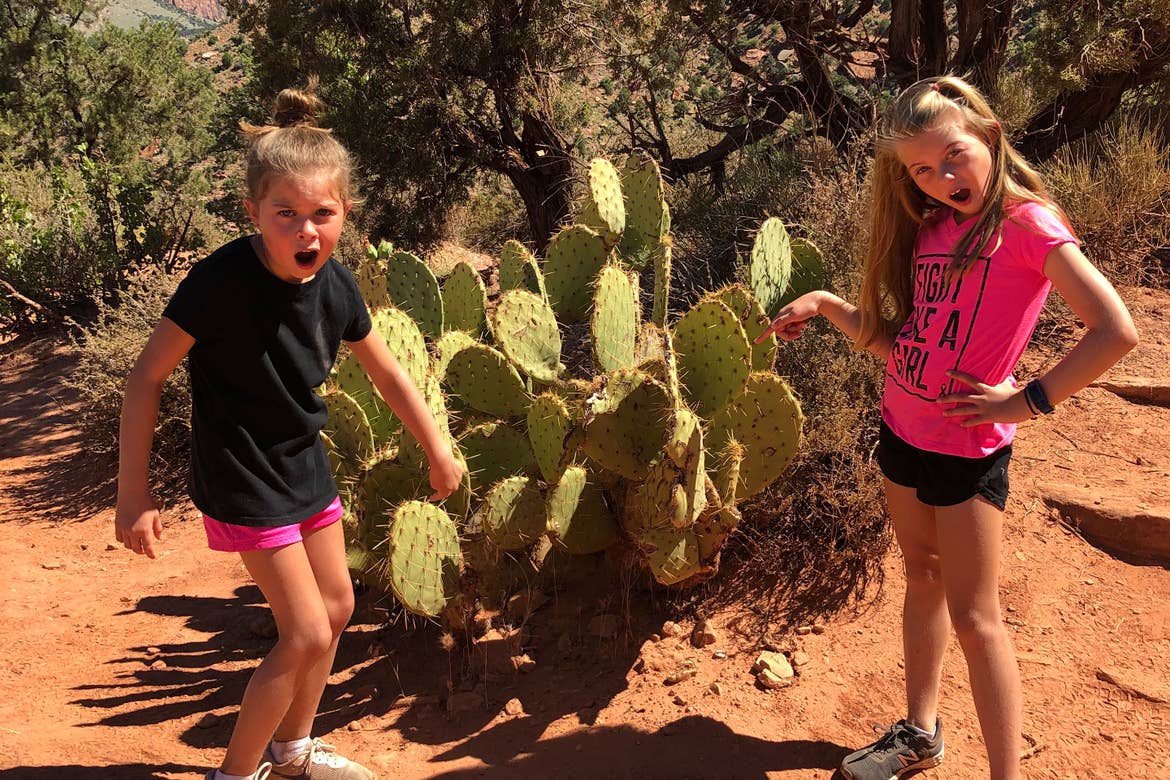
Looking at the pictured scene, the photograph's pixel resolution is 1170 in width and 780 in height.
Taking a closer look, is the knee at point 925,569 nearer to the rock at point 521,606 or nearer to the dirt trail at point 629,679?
the dirt trail at point 629,679

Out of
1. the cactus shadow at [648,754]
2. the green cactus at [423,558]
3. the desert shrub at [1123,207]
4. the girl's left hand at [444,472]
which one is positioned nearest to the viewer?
the girl's left hand at [444,472]

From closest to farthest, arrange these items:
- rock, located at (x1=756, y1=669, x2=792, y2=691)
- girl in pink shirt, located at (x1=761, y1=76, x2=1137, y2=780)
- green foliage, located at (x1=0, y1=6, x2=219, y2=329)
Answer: girl in pink shirt, located at (x1=761, y1=76, x2=1137, y2=780), rock, located at (x1=756, y1=669, x2=792, y2=691), green foliage, located at (x1=0, y1=6, x2=219, y2=329)

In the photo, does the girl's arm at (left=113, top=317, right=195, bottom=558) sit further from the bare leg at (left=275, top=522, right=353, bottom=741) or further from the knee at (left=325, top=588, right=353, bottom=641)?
the knee at (left=325, top=588, right=353, bottom=641)

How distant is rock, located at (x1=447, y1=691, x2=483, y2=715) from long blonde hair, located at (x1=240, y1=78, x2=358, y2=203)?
5.65 ft

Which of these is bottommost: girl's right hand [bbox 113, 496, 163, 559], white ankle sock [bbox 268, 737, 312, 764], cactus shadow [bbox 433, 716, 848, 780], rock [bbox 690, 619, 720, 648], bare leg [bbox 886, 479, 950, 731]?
cactus shadow [bbox 433, 716, 848, 780]

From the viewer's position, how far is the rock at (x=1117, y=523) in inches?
137

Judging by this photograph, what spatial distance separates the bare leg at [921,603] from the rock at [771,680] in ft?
1.80

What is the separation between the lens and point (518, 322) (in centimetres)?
339

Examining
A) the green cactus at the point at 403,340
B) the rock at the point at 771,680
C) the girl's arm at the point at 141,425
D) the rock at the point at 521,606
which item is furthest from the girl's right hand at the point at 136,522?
the rock at the point at 771,680

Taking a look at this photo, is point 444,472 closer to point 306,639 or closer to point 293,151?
point 306,639

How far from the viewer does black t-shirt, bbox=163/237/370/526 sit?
205cm

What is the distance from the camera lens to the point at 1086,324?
182 centimetres

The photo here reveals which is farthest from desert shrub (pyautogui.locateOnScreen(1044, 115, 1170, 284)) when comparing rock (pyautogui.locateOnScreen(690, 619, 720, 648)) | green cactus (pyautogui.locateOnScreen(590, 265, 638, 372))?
rock (pyautogui.locateOnScreen(690, 619, 720, 648))

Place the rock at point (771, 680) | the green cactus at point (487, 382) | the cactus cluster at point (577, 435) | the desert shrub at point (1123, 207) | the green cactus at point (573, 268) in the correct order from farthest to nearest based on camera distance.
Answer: the desert shrub at point (1123, 207) < the green cactus at point (573, 268) < the green cactus at point (487, 382) < the rock at point (771, 680) < the cactus cluster at point (577, 435)
